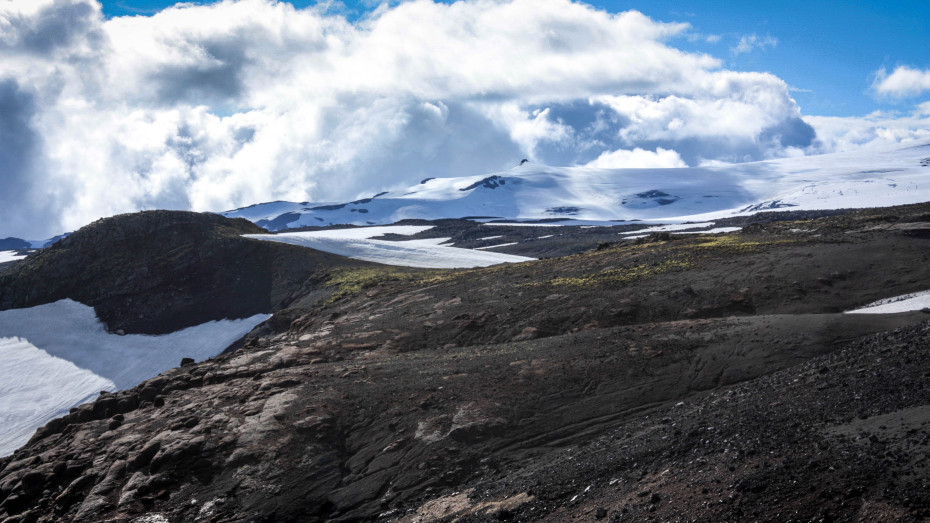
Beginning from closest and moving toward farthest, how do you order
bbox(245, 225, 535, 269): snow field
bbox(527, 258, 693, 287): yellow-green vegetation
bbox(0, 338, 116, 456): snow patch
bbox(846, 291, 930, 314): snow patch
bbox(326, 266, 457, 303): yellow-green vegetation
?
bbox(846, 291, 930, 314): snow patch → bbox(527, 258, 693, 287): yellow-green vegetation → bbox(0, 338, 116, 456): snow patch → bbox(326, 266, 457, 303): yellow-green vegetation → bbox(245, 225, 535, 269): snow field

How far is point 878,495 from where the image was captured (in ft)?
34.4

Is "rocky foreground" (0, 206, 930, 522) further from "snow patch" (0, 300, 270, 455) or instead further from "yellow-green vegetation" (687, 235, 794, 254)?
"snow patch" (0, 300, 270, 455)

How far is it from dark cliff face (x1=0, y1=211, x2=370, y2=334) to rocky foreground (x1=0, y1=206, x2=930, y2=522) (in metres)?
26.4

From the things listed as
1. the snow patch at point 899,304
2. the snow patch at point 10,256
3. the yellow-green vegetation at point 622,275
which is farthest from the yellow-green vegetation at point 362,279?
the snow patch at point 10,256

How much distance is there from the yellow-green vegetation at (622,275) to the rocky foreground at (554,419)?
2.44m

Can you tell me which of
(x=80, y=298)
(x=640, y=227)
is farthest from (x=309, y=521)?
(x=640, y=227)

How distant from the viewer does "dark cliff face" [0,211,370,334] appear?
52094mm

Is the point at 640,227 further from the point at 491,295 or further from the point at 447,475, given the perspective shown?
the point at 447,475

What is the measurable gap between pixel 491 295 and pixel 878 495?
77.0 ft

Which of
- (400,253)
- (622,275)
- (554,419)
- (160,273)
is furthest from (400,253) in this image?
(554,419)

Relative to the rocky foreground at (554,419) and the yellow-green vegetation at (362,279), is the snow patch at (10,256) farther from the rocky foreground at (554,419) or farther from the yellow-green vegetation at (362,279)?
the rocky foreground at (554,419)

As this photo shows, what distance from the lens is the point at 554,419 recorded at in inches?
748

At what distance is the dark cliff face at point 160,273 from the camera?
171 ft

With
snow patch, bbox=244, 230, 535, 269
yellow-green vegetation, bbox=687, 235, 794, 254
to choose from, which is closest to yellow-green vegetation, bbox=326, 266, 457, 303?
snow patch, bbox=244, 230, 535, 269
